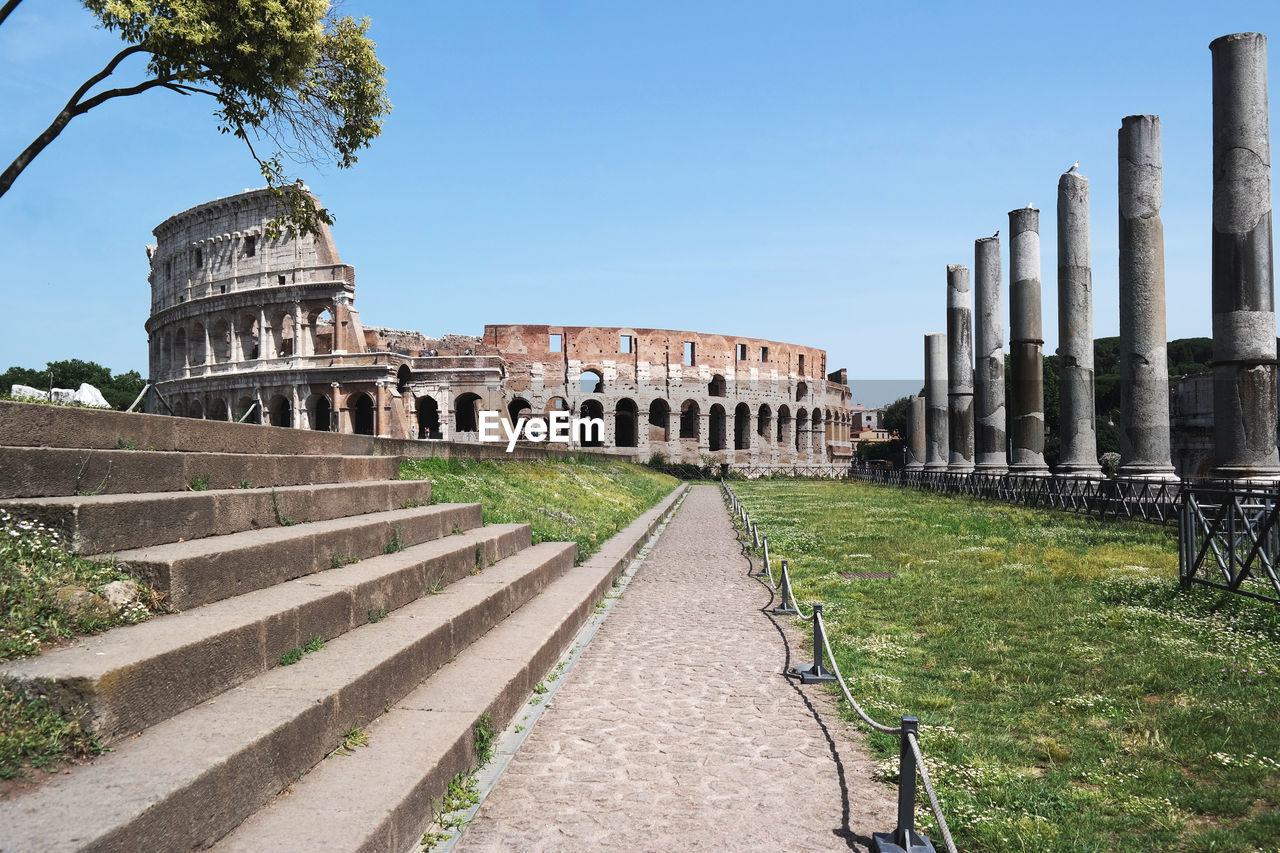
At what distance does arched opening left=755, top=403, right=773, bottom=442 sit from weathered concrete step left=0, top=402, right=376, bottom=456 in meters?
53.4

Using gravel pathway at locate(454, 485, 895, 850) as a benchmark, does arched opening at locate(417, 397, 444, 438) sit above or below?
above

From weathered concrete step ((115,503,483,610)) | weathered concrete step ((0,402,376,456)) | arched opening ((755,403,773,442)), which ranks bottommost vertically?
weathered concrete step ((115,503,483,610))

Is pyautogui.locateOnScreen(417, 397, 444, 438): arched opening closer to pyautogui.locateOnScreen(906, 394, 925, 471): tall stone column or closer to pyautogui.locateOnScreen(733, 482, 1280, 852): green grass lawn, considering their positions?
pyautogui.locateOnScreen(906, 394, 925, 471): tall stone column

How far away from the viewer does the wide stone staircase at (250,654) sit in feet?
9.42

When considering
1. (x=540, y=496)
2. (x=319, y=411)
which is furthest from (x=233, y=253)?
(x=540, y=496)

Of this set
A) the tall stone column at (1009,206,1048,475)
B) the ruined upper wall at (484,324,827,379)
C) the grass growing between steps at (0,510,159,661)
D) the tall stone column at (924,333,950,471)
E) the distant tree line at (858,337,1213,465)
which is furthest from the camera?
the distant tree line at (858,337,1213,465)

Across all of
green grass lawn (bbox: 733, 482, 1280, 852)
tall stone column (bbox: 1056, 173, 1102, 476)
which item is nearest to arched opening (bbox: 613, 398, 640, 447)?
tall stone column (bbox: 1056, 173, 1102, 476)

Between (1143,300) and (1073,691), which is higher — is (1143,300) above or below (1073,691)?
above

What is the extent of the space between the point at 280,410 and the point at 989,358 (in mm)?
33713

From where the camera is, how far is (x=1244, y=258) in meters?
14.1

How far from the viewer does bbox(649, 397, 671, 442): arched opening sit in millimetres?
56000

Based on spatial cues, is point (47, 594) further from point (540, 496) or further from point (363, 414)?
point (363, 414)

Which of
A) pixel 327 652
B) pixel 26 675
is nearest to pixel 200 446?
Answer: pixel 327 652

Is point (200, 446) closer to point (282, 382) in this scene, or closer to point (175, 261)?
point (282, 382)
